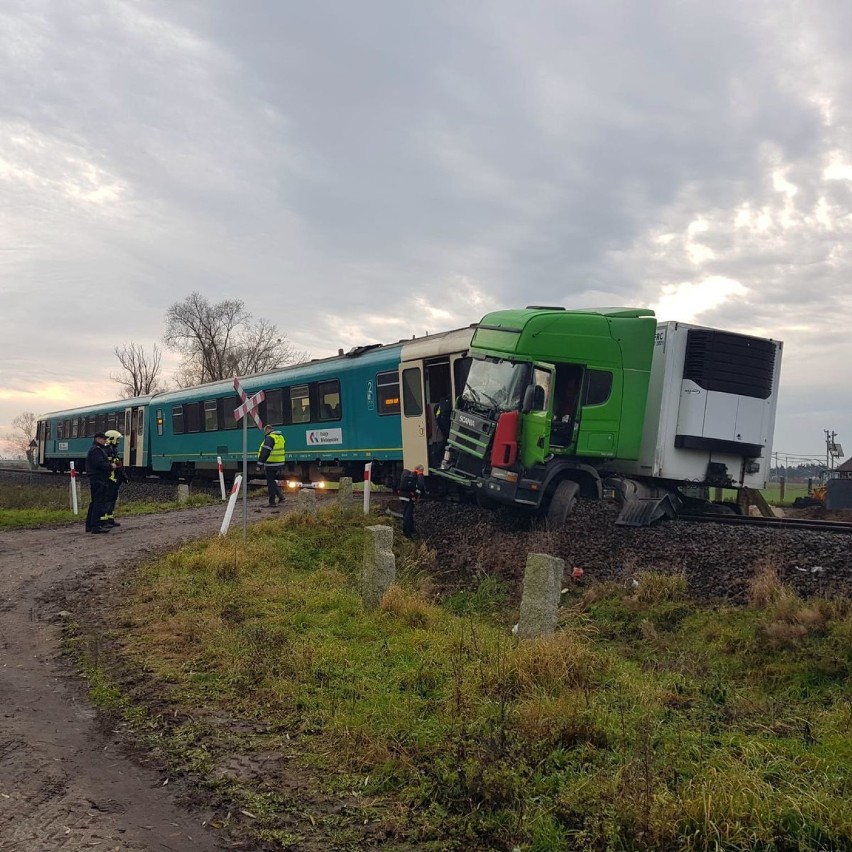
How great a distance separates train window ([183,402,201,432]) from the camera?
2389 cm

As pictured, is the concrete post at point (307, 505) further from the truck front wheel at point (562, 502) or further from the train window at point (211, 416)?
the train window at point (211, 416)

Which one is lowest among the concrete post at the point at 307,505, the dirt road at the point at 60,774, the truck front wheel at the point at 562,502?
the dirt road at the point at 60,774

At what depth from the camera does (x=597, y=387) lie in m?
11.7

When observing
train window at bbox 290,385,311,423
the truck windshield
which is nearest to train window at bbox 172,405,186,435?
train window at bbox 290,385,311,423

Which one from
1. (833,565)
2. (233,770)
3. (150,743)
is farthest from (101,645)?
(833,565)

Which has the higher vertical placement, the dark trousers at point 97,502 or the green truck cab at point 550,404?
the green truck cab at point 550,404

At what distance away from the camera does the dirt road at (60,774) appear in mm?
3508

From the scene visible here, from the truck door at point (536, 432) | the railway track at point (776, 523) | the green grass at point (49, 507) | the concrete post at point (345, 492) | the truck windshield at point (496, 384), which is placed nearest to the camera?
the railway track at point (776, 523)

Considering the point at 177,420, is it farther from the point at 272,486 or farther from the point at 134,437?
the point at 272,486

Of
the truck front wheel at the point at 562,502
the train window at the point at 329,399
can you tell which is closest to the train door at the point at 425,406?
the train window at the point at 329,399

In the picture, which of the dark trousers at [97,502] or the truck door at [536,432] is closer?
the truck door at [536,432]

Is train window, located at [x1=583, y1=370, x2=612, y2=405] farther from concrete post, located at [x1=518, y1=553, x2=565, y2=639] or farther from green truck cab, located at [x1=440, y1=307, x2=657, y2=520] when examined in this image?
concrete post, located at [x1=518, y1=553, x2=565, y2=639]

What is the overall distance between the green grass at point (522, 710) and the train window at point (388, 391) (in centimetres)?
728

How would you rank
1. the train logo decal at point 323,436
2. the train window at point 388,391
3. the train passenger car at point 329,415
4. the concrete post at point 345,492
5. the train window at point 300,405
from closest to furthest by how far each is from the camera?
the train passenger car at point 329,415 < the concrete post at point 345,492 < the train window at point 388,391 < the train logo decal at point 323,436 < the train window at point 300,405
